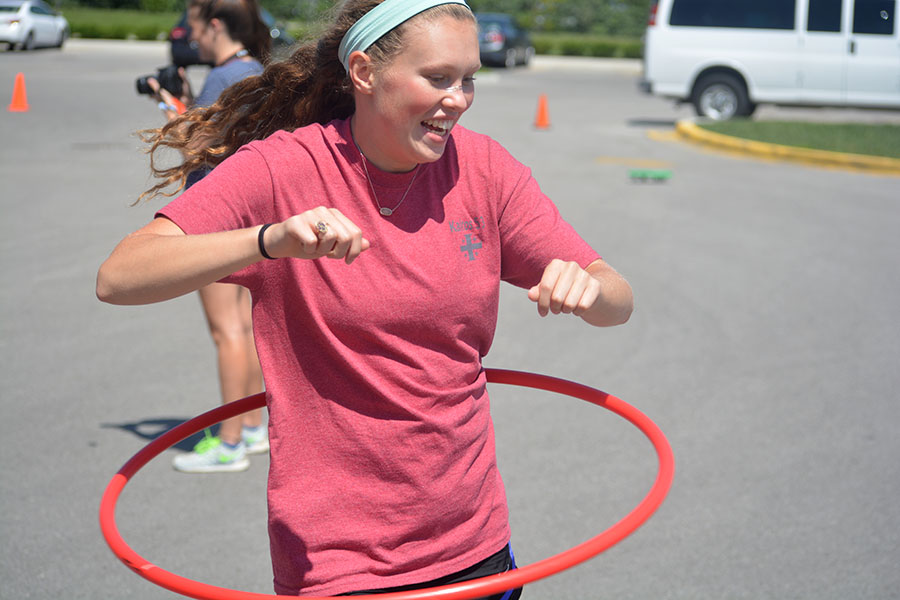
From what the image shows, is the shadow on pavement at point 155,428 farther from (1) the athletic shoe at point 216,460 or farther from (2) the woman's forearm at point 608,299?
(2) the woman's forearm at point 608,299

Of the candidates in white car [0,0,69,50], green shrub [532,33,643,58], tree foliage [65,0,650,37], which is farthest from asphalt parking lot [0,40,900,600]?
tree foliage [65,0,650,37]

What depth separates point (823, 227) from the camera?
31.8 feet

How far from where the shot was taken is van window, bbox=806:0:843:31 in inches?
642

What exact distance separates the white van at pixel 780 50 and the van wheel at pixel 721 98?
25 mm

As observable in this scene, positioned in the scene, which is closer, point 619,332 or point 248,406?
point 248,406

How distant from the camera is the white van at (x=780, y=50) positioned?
1630cm

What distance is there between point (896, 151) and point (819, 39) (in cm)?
352

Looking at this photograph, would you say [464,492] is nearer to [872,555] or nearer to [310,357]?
[310,357]

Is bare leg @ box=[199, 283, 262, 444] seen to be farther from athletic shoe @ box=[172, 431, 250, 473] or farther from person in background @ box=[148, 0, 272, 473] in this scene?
athletic shoe @ box=[172, 431, 250, 473]

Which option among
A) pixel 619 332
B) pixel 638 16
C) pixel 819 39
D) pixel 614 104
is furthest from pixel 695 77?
pixel 638 16

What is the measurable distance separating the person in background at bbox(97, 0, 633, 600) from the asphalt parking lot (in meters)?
1.96

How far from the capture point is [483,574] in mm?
2260

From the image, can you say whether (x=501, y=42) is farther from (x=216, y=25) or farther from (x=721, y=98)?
(x=216, y=25)

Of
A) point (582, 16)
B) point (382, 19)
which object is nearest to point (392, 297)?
point (382, 19)
